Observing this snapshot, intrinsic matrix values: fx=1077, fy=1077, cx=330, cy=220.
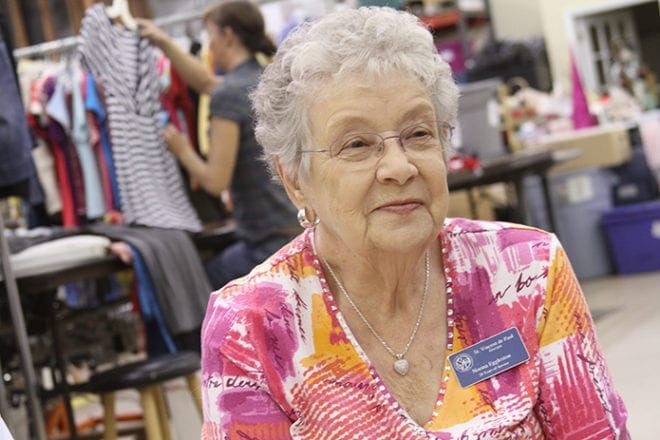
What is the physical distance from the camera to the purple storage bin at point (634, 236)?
7.68 metres

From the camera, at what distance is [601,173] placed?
8.00 meters

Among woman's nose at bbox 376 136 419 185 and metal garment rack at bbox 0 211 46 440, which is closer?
woman's nose at bbox 376 136 419 185

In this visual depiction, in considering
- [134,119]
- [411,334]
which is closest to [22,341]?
[134,119]

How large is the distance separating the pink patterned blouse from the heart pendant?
1.7 inches

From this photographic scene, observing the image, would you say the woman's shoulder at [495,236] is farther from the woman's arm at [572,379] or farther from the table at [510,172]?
the table at [510,172]

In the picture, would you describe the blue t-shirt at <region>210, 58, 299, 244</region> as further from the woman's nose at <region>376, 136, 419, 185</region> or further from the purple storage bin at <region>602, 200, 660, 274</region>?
the purple storage bin at <region>602, 200, 660, 274</region>

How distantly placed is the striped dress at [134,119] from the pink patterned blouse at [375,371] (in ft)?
9.49

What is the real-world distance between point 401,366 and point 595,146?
6469 mm

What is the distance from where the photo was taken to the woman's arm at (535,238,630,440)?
5.70 ft

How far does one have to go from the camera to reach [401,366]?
1772mm

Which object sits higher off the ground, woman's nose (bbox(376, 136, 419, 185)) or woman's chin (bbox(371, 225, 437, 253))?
woman's nose (bbox(376, 136, 419, 185))

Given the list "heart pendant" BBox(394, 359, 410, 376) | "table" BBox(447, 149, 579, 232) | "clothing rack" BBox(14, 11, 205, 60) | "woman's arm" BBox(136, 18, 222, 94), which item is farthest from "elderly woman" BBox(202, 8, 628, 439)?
"clothing rack" BBox(14, 11, 205, 60)

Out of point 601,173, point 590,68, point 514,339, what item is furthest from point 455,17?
point 514,339

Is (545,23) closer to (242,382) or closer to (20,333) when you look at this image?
(20,333)
